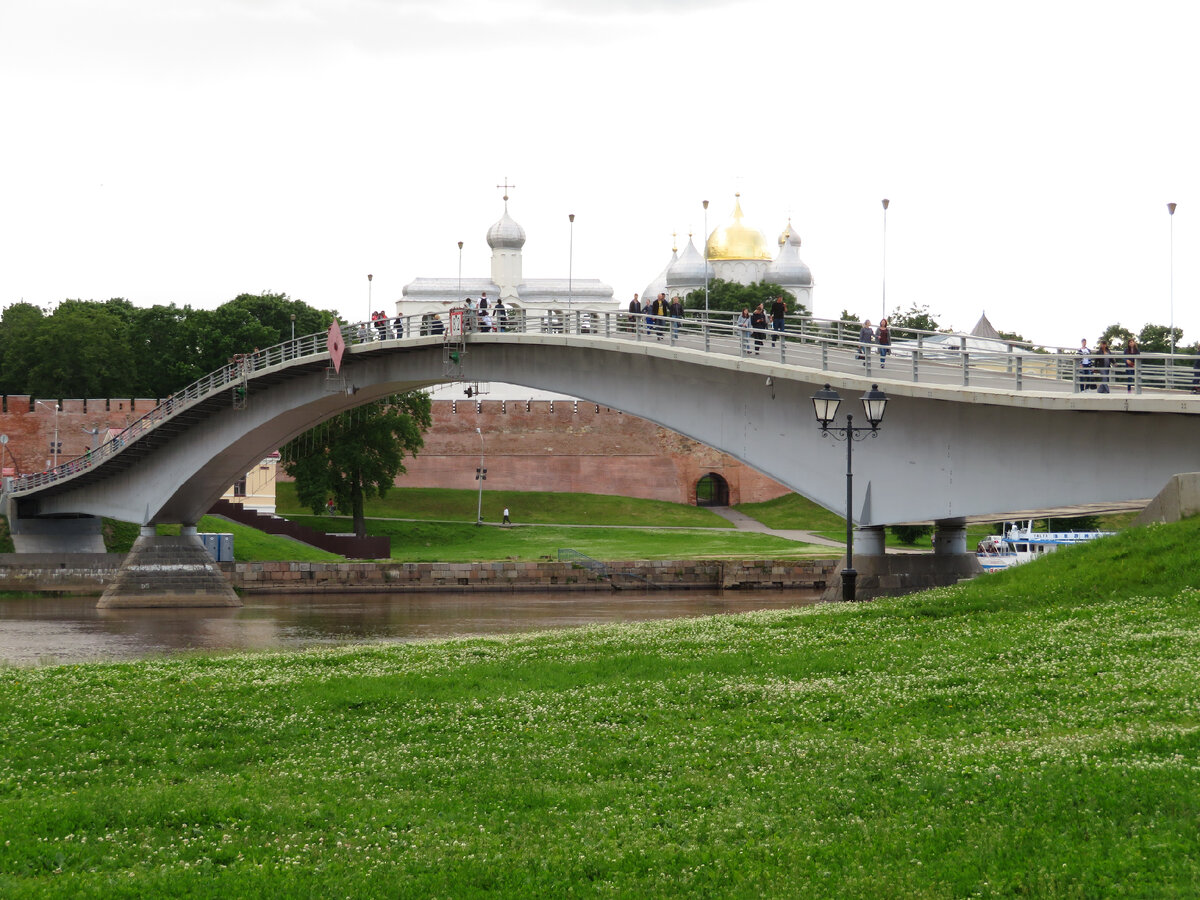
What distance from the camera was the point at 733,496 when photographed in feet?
267

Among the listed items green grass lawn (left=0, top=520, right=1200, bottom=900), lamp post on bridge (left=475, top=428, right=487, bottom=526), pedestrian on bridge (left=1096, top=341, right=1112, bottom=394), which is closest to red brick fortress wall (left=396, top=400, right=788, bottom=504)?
lamp post on bridge (left=475, top=428, right=487, bottom=526)

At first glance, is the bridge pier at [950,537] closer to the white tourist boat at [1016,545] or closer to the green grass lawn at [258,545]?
the white tourist boat at [1016,545]

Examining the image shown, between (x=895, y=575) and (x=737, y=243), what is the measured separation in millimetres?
85054

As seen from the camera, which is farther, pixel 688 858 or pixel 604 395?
pixel 604 395

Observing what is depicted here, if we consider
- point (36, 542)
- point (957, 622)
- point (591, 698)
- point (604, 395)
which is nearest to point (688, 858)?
point (591, 698)

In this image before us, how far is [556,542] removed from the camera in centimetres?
6050

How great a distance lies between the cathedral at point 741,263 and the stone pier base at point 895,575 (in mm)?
79486

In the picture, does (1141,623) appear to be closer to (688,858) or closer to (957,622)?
(957,622)

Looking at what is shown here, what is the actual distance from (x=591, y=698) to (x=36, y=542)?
136 feet

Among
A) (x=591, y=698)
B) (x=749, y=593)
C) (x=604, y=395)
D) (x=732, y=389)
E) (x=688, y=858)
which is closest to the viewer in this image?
(x=688, y=858)

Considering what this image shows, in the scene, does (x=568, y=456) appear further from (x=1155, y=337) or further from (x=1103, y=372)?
(x=1103, y=372)

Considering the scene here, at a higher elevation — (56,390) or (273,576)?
(56,390)

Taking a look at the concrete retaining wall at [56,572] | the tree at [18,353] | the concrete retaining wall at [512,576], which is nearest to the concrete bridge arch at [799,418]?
the concrete retaining wall at [512,576]

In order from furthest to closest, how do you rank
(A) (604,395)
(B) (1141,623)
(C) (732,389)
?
(A) (604,395) < (C) (732,389) < (B) (1141,623)
